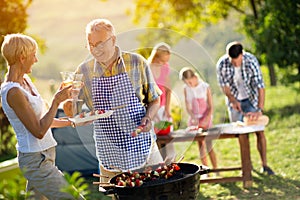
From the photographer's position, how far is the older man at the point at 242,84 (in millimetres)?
6680

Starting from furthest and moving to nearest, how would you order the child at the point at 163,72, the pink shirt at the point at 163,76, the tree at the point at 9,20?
1. the tree at the point at 9,20
2. the child at the point at 163,72
3. the pink shirt at the point at 163,76

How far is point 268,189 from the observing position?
5895mm

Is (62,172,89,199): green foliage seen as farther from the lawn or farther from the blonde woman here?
the lawn

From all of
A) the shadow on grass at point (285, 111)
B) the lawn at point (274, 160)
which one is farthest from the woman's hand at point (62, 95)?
the shadow on grass at point (285, 111)

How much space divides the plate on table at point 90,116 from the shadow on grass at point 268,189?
2586 mm

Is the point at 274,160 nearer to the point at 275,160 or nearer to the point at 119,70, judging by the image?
the point at 275,160

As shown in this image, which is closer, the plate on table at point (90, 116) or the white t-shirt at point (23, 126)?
the white t-shirt at point (23, 126)

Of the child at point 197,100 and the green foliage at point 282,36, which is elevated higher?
the green foliage at point 282,36

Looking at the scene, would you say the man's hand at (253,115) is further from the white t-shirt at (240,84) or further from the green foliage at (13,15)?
the green foliage at (13,15)

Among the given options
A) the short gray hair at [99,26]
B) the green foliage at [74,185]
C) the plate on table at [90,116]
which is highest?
the short gray hair at [99,26]

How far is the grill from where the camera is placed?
129 inches

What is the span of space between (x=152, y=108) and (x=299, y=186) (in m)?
2.71

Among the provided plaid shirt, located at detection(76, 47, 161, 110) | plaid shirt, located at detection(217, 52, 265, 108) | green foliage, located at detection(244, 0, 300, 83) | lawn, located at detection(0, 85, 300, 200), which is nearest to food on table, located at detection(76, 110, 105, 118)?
plaid shirt, located at detection(76, 47, 161, 110)

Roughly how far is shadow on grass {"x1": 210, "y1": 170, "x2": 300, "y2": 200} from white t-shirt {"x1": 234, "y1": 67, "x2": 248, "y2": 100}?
98 centimetres
